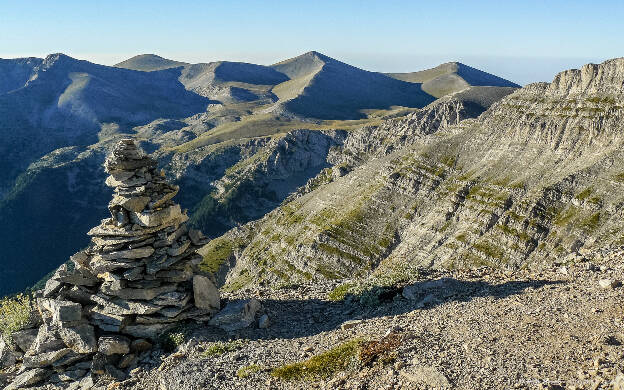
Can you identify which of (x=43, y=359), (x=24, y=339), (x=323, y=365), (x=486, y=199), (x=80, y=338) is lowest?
(x=486, y=199)

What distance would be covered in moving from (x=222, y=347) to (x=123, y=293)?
31.0ft

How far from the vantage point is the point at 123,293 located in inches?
→ 1286

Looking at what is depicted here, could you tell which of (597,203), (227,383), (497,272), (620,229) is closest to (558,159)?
(597,203)

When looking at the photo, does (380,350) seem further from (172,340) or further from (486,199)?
(486,199)

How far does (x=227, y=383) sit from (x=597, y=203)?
109258mm

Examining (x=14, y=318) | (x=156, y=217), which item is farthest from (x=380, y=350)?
(x=14, y=318)

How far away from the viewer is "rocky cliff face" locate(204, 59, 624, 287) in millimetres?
108812

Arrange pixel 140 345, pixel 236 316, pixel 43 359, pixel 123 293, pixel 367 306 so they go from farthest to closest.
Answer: pixel 367 306 < pixel 236 316 < pixel 123 293 < pixel 140 345 < pixel 43 359

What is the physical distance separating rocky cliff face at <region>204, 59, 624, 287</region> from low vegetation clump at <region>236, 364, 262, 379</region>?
81304 mm

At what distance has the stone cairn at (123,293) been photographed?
3103 centimetres

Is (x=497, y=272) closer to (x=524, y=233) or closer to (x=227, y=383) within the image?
(x=227, y=383)

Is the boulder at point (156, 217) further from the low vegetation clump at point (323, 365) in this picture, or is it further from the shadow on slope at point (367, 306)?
the low vegetation clump at point (323, 365)

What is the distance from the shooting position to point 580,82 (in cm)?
13850

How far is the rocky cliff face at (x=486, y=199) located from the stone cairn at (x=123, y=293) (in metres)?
76.5
